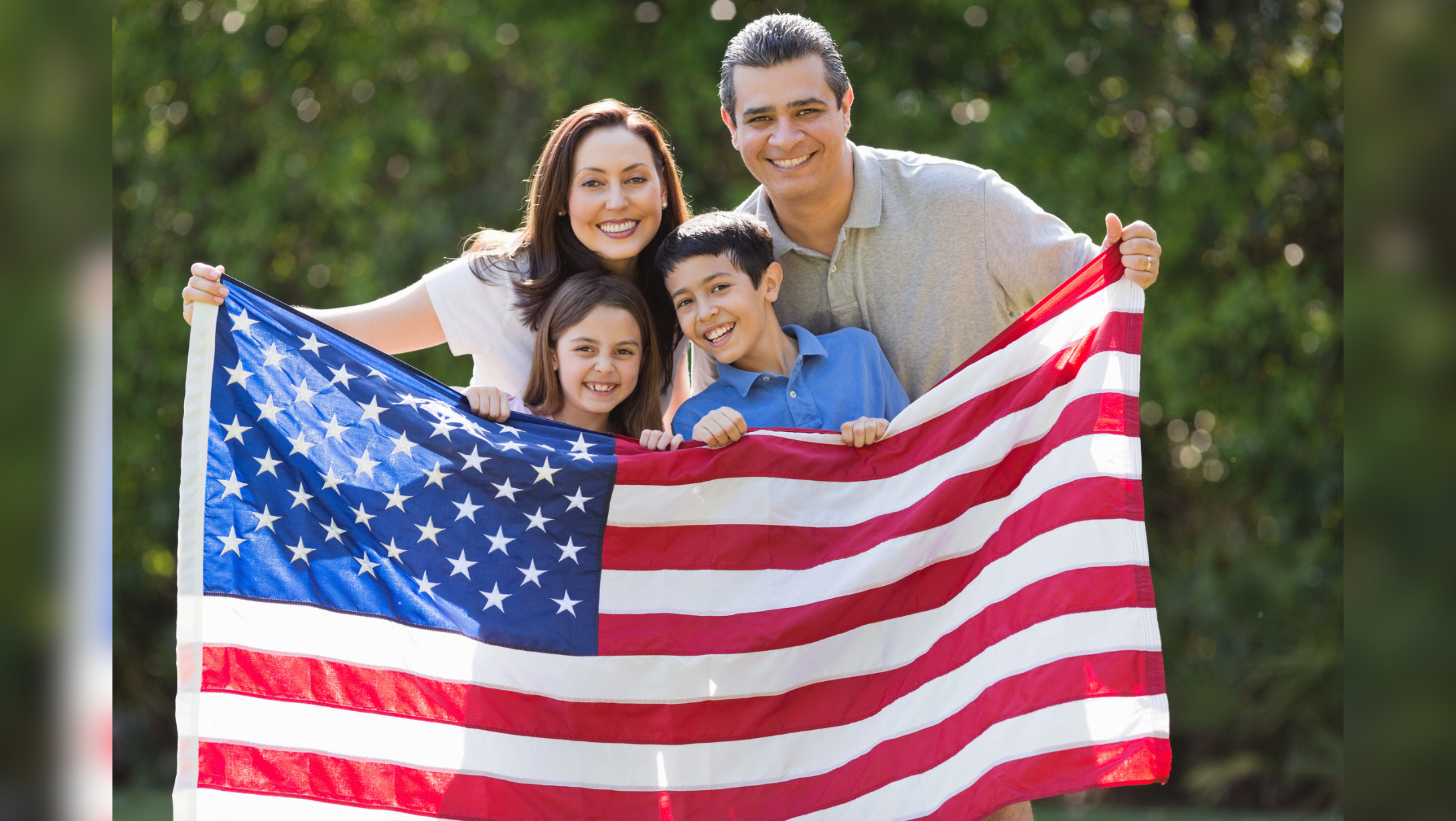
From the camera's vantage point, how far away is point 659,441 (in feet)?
12.2

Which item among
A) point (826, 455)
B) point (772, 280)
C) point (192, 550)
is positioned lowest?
point (192, 550)

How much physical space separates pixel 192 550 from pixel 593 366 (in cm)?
124

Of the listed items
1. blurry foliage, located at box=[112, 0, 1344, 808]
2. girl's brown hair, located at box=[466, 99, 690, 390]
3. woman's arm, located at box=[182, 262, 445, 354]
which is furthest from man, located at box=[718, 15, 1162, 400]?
blurry foliage, located at box=[112, 0, 1344, 808]

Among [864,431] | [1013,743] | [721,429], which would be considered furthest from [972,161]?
[1013,743]

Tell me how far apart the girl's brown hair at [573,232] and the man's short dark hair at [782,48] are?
328 millimetres

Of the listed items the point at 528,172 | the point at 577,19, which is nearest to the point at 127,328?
the point at 528,172

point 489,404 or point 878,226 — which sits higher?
point 878,226

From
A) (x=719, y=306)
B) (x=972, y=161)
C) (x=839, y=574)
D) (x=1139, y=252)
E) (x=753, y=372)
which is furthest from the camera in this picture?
(x=972, y=161)

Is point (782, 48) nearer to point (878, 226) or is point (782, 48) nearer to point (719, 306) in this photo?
point (878, 226)

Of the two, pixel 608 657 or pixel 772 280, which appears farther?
pixel 772 280

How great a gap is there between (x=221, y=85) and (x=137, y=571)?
144 inches

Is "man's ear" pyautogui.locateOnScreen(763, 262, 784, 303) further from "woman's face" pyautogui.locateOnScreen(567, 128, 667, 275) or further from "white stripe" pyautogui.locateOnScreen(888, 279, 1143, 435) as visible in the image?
"white stripe" pyautogui.locateOnScreen(888, 279, 1143, 435)

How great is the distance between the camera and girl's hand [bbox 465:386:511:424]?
3758 millimetres

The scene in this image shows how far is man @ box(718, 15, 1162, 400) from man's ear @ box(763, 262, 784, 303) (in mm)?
199
